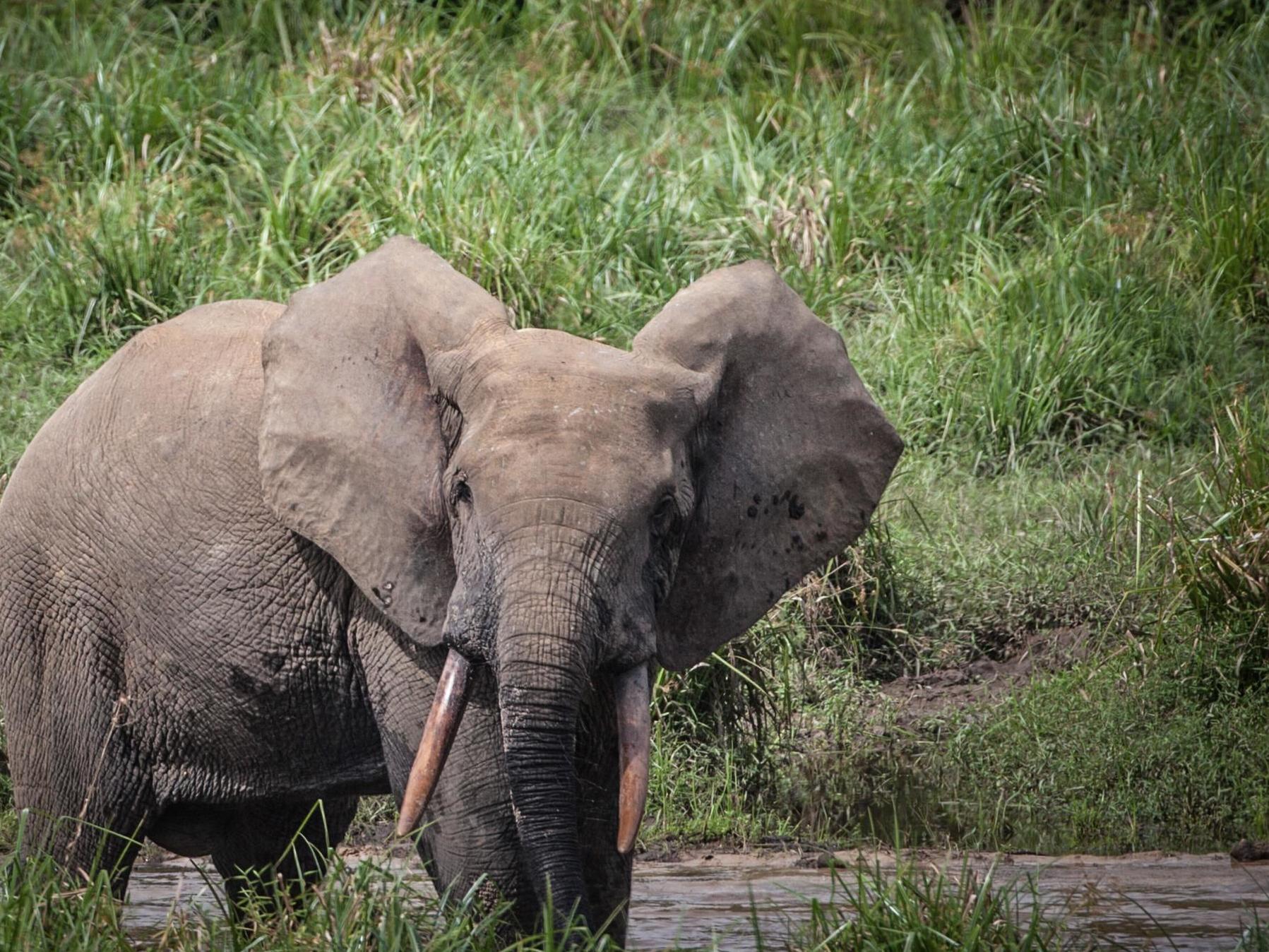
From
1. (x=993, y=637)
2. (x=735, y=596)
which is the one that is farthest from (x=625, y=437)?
(x=993, y=637)

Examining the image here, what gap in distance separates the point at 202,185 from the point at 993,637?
4.66 metres

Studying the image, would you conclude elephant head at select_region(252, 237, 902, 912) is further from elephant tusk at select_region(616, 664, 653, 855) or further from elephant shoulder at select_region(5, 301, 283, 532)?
elephant shoulder at select_region(5, 301, 283, 532)

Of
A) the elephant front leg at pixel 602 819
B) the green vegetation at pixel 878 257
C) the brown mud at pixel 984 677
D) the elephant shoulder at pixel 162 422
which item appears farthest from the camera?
the brown mud at pixel 984 677

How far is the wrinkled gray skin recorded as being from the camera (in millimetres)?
3971

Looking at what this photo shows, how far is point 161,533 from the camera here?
4.72 metres

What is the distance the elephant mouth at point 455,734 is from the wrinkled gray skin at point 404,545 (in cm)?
5

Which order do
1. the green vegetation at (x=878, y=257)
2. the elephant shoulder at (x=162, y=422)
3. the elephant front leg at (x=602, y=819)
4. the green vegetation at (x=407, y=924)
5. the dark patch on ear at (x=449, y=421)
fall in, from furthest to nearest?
1. the green vegetation at (x=878, y=257)
2. the elephant shoulder at (x=162, y=422)
3. the elephant front leg at (x=602, y=819)
4. the dark patch on ear at (x=449, y=421)
5. the green vegetation at (x=407, y=924)

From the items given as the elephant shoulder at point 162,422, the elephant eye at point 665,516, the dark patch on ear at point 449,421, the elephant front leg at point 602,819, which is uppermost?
the elephant shoulder at point 162,422

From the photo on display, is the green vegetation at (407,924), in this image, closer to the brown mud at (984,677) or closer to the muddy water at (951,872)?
the muddy water at (951,872)

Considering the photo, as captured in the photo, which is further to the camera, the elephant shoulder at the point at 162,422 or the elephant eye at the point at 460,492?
A: the elephant shoulder at the point at 162,422

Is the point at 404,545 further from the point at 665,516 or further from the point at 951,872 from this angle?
the point at 951,872

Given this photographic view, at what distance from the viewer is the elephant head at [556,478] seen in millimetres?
3902

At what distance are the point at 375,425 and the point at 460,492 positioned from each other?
15.2 inches

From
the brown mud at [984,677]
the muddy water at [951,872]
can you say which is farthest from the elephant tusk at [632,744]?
the brown mud at [984,677]
